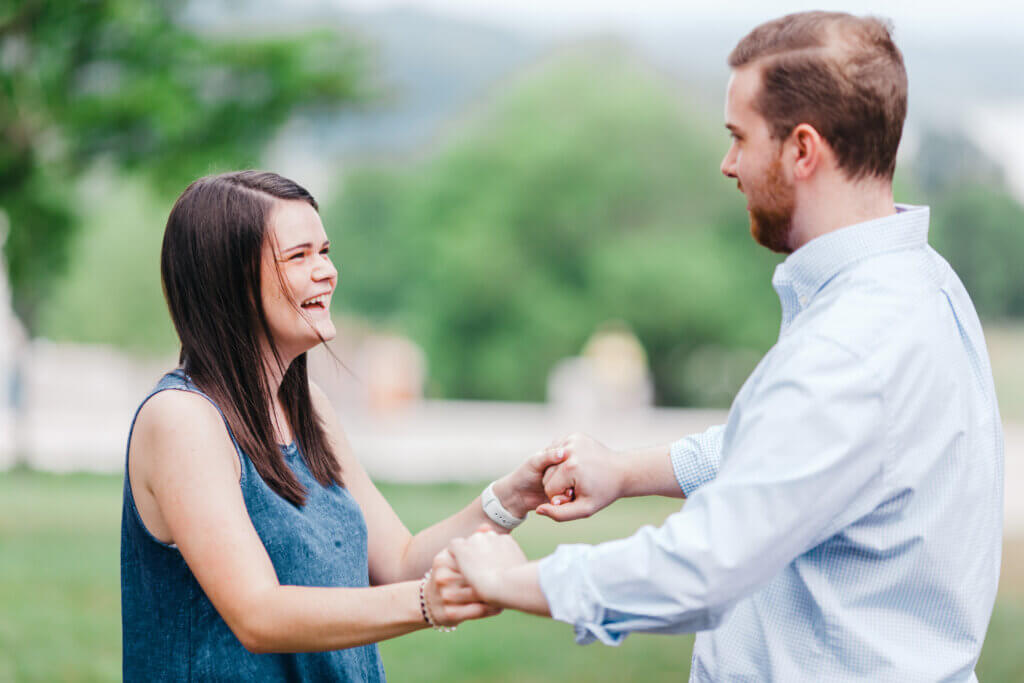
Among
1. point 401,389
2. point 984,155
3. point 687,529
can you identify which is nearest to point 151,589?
point 687,529

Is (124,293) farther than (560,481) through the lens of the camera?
Yes

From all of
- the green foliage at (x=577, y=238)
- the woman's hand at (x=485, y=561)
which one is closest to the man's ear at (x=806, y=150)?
the woman's hand at (x=485, y=561)

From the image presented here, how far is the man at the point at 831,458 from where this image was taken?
1.78 m

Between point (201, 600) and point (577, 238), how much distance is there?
41.9m

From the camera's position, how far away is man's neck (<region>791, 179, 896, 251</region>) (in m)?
1.98

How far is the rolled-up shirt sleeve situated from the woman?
1.29ft

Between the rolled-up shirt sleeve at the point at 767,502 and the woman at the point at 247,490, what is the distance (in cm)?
39

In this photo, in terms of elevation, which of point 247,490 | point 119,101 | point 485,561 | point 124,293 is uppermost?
point 119,101

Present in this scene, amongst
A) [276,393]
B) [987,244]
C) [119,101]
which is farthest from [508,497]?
[987,244]

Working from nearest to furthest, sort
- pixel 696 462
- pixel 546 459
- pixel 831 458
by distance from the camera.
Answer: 1. pixel 831 458
2. pixel 696 462
3. pixel 546 459

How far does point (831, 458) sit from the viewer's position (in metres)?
1.76

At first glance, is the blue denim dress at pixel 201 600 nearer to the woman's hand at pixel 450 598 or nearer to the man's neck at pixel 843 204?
the woman's hand at pixel 450 598

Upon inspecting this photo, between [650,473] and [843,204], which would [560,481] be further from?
[843,204]

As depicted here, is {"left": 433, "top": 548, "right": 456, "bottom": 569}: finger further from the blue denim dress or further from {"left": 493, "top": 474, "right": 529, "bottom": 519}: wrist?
{"left": 493, "top": 474, "right": 529, "bottom": 519}: wrist
